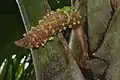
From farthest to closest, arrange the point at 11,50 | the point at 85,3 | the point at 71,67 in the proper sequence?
the point at 11,50, the point at 85,3, the point at 71,67

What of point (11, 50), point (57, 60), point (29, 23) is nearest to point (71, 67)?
point (57, 60)

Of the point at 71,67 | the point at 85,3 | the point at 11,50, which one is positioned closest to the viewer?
the point at 71,67

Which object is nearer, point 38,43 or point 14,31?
point 38,43

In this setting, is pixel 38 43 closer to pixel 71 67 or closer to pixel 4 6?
pixel 71 67

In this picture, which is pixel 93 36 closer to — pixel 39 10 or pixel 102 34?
pixel 102 34

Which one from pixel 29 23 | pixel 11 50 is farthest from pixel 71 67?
pixel 11 50

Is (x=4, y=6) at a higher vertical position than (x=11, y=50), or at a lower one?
higher
